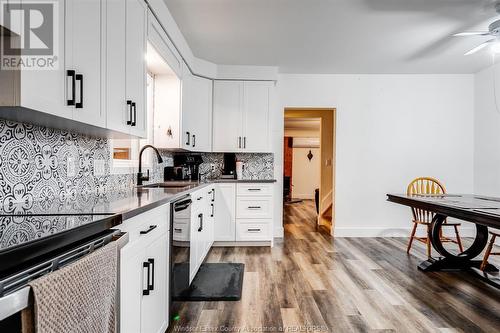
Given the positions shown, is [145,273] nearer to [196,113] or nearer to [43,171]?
[43,171]

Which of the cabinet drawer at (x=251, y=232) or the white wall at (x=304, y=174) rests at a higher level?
the white wall at (x=304, y=174)

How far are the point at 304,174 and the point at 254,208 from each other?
7270 millimetres

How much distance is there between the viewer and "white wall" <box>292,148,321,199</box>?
11.0m

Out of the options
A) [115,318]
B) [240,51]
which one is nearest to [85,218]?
[115,318]

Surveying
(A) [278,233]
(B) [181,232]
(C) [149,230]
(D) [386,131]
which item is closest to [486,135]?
(D) [386,131]

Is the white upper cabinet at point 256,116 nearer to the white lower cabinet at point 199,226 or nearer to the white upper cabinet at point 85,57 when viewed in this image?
the white lower cabinet at point 199,226

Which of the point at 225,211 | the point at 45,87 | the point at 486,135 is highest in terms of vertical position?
the point at 486,135

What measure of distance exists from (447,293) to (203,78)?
369cm

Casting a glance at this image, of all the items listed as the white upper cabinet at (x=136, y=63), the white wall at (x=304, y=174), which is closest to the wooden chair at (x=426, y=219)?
the white upper cabinet at (x=136, y=63)

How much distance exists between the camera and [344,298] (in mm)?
2484

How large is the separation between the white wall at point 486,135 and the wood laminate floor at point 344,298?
1523mm

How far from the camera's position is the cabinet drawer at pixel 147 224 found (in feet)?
4.24

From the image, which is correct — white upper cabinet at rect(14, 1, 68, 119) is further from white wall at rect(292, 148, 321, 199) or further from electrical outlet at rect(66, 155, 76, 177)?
white wall at rect(292, 148, 321, 199)

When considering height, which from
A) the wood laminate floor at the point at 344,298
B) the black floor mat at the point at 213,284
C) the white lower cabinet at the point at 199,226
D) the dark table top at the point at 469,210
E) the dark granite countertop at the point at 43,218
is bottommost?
the wood laminate floor at the point at 344,298
